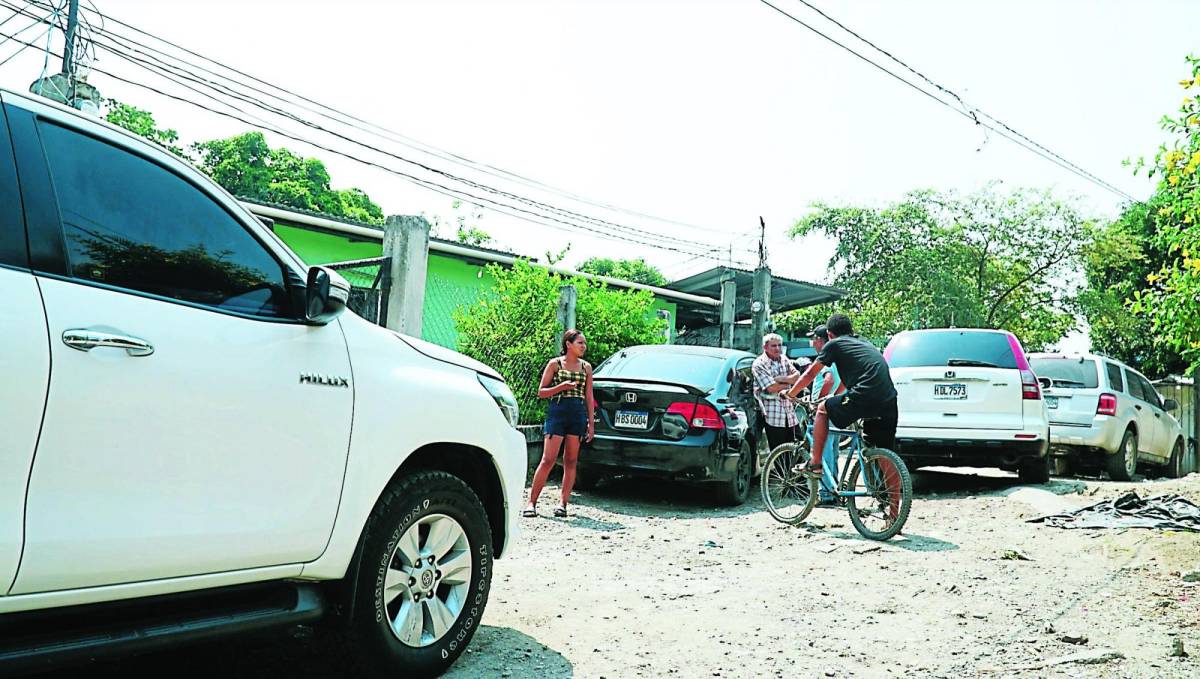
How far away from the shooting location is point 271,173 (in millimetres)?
48562

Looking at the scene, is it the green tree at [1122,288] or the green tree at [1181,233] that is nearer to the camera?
the green tree at [1181,233]

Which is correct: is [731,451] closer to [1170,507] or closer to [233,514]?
[1170,507]

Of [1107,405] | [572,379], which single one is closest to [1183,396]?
[1107,405]

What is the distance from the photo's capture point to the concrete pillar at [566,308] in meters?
11.3

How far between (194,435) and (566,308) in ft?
27.3

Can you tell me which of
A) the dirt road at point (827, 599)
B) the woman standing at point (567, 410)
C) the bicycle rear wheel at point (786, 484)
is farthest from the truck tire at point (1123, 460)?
the woman standing at point (567, 410)

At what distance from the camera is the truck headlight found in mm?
4574

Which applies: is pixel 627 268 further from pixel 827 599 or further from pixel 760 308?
pixel 827 599

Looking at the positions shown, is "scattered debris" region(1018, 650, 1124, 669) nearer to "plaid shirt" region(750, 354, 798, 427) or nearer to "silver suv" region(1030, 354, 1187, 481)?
"plaid shirt" region(750, 354, 798, 427)

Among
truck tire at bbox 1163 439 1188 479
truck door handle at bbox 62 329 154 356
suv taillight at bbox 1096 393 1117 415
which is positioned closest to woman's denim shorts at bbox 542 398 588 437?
truck door handle at bbox 62 329 154 356

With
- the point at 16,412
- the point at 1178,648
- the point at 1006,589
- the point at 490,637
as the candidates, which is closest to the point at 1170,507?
the point at 1006,589

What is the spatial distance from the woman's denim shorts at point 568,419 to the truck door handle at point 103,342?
5.85 meters

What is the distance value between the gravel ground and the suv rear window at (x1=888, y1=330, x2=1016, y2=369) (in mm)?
1890

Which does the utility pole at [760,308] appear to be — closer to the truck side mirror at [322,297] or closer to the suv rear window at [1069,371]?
the suv rear window at [1069,371]
